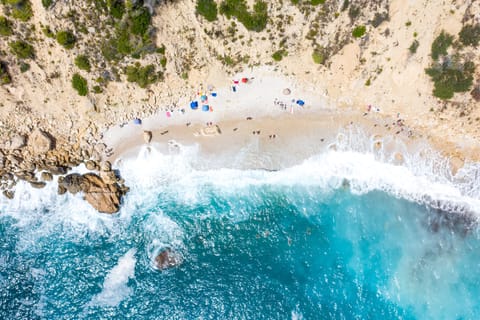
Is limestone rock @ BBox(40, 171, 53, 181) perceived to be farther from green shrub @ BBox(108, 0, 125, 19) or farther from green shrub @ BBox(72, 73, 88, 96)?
green shrub @ BBox(108, 0, 125, 19)

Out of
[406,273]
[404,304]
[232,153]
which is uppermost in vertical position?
[232,153]

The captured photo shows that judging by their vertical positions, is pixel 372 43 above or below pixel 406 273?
above

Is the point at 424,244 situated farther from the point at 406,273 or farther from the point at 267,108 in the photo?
the point at 267,108

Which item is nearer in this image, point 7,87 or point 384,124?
point 7,87

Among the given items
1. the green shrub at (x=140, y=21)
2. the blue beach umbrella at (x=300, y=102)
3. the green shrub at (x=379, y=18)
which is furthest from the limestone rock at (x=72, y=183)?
the green shrub at (x=379, y=18)

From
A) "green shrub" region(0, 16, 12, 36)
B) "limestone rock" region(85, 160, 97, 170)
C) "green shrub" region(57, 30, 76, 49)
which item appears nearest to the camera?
"green shrub" region(0, 16, 12, 36)

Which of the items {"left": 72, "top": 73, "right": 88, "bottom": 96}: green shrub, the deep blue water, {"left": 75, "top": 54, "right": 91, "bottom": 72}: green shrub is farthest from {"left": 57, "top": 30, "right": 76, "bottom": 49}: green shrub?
the deep blue water

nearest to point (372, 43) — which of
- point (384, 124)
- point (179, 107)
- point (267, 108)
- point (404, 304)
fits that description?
point (384, 124)
